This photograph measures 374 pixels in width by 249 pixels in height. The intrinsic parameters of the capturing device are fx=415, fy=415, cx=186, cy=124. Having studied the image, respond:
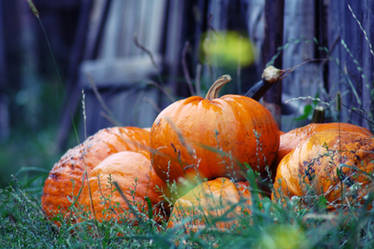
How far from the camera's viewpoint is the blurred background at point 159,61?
2.04 metres

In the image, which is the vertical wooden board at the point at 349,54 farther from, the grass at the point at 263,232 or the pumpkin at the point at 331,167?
the grass at the point at 263,232

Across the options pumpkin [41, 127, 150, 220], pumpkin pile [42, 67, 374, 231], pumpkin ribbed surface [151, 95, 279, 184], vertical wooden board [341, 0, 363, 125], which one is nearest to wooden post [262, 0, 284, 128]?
pumpkin pile [42, 67, 374, 231]

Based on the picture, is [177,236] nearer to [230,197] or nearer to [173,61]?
[230,197]

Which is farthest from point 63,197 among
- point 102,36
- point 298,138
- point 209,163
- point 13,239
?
point 102,36

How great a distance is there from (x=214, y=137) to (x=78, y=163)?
78 centimetres

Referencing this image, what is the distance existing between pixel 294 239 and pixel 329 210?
47 centimetres

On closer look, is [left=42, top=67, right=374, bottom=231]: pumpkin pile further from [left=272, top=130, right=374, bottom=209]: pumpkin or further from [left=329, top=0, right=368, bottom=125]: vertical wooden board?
[left=329, top=0, right=368, bottom=125]: vertical wooden board

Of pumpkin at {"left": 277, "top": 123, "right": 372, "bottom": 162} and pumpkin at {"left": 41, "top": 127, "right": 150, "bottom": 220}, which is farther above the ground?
pumpkin at {"left": 277, "top": 123, "right": 372, "bottom": 162}

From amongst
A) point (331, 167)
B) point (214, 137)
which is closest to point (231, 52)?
point (214, 137)

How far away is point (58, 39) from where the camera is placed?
862 cm

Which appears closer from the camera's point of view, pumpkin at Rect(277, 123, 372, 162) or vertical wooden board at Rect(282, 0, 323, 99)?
pumpkin at Rect(277, 123, 372, 162)

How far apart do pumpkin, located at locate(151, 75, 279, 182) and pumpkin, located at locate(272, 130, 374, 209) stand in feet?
0.56

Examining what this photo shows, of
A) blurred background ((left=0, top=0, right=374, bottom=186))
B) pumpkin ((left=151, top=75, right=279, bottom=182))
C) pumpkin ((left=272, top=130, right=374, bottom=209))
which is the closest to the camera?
pumpkin ((left=272, top=130, right=374, bottom=209))

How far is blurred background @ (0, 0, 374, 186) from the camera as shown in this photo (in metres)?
2.04
